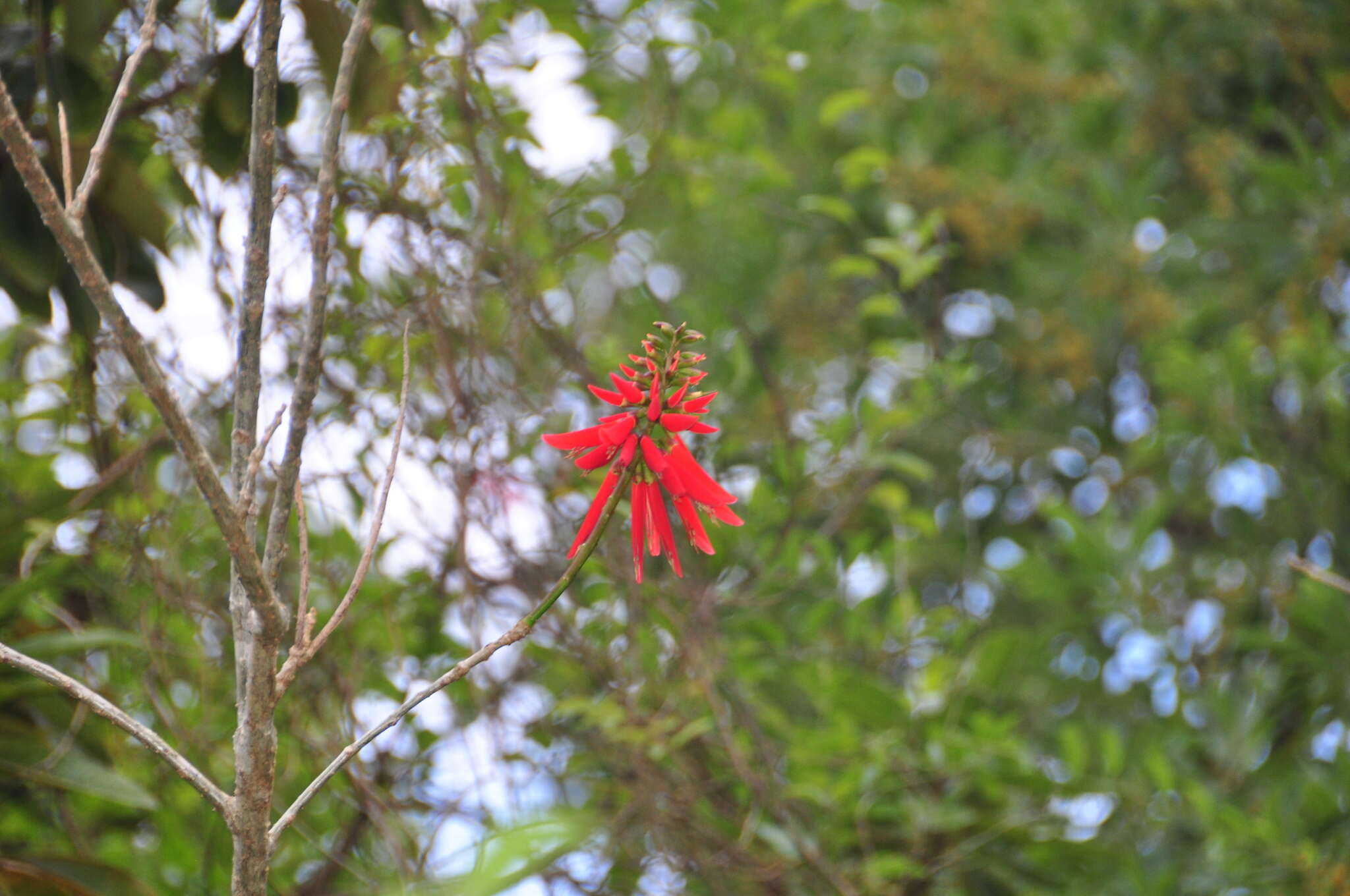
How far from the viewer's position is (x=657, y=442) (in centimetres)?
75

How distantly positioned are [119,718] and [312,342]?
235 millimetres

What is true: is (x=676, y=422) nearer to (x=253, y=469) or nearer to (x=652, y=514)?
(x=652, y=514)

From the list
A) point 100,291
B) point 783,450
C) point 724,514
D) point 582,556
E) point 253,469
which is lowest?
point 783,450

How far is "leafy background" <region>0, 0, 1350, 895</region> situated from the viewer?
1.44 meters

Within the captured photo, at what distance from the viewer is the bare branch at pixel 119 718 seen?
0.57 meters

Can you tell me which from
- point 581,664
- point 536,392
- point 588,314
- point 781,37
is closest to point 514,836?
point 581,664

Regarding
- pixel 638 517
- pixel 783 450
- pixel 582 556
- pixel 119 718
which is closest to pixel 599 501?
pixel 638 517

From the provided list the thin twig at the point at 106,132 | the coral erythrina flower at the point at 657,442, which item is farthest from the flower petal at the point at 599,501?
the thin twig at the point at 106,132

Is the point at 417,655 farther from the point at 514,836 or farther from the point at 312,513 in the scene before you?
the point at 514,836

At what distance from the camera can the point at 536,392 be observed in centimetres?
180

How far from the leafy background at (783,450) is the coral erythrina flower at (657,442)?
0.24 metres

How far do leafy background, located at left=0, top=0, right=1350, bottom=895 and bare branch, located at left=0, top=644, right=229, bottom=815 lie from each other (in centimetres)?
19

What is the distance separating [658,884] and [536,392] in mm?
808

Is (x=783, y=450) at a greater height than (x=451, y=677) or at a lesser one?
lesser
